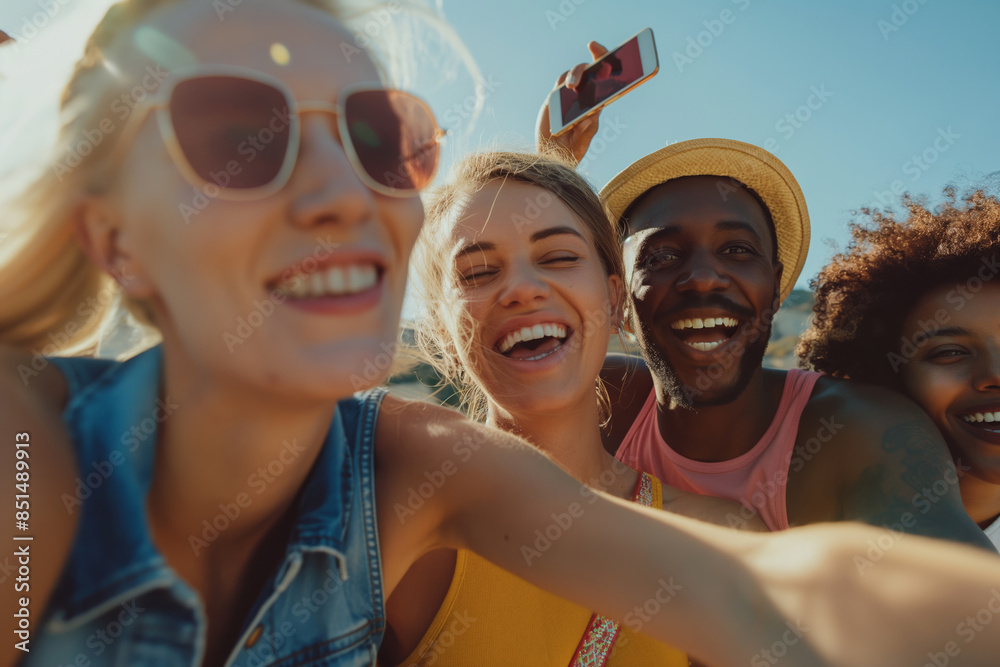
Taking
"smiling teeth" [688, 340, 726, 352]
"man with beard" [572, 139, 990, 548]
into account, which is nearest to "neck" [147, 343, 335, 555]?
"man with beard" [572, 139, 990, 548]

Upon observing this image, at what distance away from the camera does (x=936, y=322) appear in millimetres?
2980

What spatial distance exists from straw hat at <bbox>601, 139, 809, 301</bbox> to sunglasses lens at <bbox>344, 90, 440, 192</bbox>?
7.16 feet

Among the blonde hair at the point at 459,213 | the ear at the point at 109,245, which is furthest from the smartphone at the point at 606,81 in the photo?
the ear at the point at 109,245

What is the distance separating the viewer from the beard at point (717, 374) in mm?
3006

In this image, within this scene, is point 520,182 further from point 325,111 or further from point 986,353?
point 986,353

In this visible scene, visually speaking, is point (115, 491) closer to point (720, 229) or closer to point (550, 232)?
point (550, 232)

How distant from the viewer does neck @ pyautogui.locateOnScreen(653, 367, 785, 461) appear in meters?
3.04

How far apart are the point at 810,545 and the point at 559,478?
1.77 feet

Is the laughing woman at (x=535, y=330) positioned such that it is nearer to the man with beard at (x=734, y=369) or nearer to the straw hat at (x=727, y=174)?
the man with beard at (x=734, y=369)

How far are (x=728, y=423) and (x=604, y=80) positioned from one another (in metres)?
2.13

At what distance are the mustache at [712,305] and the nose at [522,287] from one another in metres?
0.93

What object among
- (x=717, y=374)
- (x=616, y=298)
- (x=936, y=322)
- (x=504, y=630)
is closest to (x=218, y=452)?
(x=504, y=630)

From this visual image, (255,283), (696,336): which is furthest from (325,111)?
(696,336)

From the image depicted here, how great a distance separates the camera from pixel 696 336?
9.97 ft
